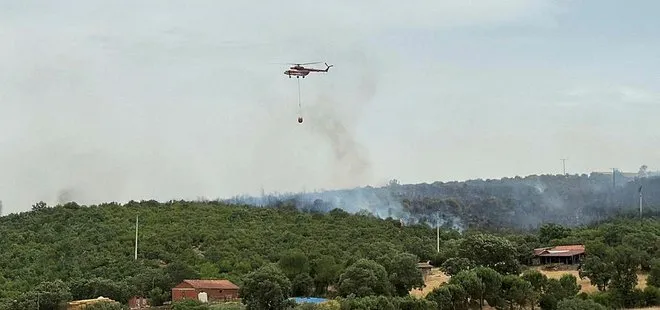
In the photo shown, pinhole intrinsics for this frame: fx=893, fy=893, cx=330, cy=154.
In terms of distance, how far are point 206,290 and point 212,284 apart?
173cm

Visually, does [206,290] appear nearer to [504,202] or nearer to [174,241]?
[174,241]

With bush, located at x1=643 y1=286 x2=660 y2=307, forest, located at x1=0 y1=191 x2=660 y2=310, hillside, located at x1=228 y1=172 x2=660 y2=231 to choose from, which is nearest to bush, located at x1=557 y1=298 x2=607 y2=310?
forest, located at x1=0 y1=191 x2=660 y2=310

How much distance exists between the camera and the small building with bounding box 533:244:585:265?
234 feet

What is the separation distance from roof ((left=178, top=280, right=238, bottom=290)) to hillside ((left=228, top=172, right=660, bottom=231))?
45758mm

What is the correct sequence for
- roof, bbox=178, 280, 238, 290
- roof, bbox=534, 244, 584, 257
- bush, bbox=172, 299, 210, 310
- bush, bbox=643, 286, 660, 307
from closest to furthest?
bush, bbox=172, 299, 210, 310, bush, bbox=643, 286, 660, 307, roof, bbox=178, 280, 238, 290, roof, bbox=534, 244, 584, 257

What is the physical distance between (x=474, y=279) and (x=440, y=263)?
74.8 ft

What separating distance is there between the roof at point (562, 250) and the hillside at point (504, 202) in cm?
3797

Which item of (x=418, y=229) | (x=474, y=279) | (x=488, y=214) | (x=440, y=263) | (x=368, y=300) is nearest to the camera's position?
(x=368, y=300)

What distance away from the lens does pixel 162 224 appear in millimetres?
87125

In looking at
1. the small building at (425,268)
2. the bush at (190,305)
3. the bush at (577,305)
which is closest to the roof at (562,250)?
the small building at (425,268)

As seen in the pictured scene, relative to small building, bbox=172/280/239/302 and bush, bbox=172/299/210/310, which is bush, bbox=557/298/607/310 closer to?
bush, bbox=172/299/210/310

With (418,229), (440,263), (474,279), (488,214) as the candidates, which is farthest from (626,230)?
(488,214)

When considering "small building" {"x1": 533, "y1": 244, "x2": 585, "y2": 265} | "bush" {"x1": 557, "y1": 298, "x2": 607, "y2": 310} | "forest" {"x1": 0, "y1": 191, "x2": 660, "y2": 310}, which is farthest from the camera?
"small building" {"x1": 533, "y1": 244, "x2": 585, "y2": 265}

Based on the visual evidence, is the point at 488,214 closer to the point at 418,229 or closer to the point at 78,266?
the point at 418,229
